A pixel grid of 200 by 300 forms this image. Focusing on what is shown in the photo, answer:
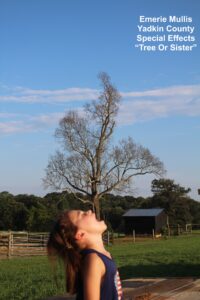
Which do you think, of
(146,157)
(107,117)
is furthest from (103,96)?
(146,157)

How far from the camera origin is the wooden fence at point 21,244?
27.9 m

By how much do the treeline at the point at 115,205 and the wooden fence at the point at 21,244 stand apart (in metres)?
16.4

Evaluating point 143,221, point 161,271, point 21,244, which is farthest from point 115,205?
point 161,271

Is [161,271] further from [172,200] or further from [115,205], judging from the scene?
[115,205]

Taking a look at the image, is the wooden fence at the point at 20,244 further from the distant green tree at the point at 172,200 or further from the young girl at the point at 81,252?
the distant green tree at the point at 172,200

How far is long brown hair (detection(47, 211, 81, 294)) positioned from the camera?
2.71 m

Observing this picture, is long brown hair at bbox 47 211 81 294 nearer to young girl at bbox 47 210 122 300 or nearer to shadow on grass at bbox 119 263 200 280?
young girl at bbox 47 210 122 300

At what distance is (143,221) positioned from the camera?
202 feet

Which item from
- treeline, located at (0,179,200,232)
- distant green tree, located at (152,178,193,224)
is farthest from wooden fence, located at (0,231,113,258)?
distant green tree, located at (152,178,193,224)

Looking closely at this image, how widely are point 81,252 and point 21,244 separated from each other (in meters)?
28.6

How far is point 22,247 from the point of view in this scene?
1200 inches

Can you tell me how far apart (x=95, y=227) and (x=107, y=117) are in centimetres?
4101

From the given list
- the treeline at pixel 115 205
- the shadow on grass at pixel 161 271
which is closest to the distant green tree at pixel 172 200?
the treeline at pixel 115 205

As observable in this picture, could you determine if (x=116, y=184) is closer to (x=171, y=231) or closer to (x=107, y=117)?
(x=107, y=117)
